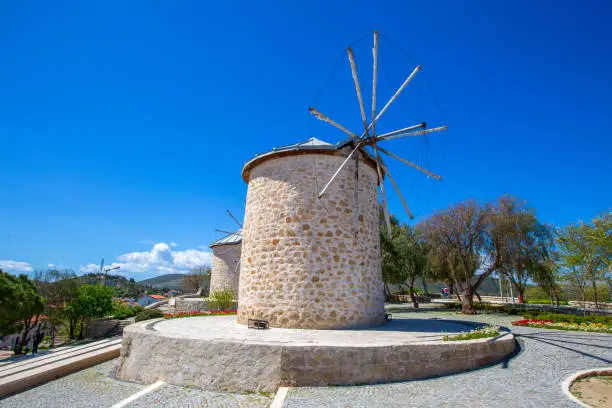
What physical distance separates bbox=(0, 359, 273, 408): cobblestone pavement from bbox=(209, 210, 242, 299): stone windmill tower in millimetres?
17010

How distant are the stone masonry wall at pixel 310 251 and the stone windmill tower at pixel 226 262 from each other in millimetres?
14919

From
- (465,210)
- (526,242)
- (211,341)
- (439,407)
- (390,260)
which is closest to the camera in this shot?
(439,407)

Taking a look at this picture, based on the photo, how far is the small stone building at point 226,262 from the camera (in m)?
23.6

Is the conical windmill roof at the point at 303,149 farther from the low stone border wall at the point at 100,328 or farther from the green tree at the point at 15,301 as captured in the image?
the low stone border wall at the point at 100,328

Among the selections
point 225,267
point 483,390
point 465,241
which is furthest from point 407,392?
point 225,267

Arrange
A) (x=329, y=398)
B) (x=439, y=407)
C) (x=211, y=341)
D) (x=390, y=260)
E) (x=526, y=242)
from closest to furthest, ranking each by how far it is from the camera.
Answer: (x=439, y=407)
(x=329, y=398)
(x=211, y=341)
(x=526, y=242)
(x=390, y=260)

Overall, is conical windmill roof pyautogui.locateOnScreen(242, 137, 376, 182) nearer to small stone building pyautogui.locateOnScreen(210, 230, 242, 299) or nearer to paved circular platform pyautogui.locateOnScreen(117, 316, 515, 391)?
Result: paved circular platform pyautogui.locateOnScreen(117, 316, 515, 391)

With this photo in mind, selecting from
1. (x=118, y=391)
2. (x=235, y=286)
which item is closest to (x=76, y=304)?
(x=235, y=286)

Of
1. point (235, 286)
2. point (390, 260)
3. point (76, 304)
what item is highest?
point (390, 260)

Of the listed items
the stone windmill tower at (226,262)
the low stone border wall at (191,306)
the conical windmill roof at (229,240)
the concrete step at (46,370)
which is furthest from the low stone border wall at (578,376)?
the conical windmill roof at (229,240)

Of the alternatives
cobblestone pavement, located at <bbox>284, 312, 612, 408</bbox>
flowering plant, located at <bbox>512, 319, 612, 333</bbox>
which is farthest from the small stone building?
cobblestone pavement, located at <bbox>284, 312, 612, 408</bbox>

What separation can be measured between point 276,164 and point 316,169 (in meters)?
1.21

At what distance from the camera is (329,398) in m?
4.47

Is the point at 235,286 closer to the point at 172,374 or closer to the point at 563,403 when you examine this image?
the point at 172,374
